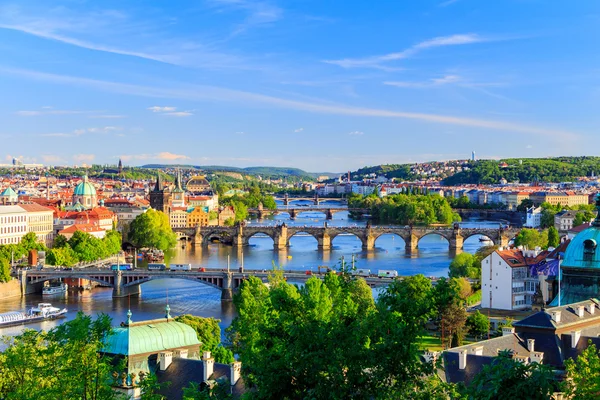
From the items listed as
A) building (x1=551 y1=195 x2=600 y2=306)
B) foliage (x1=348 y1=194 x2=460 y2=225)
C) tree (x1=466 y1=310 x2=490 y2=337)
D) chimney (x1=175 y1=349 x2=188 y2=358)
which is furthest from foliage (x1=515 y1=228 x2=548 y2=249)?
chimney (x1=175 y1=349 x2=188 y2=358)

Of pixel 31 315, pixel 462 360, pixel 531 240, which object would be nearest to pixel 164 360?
pixel 462 360

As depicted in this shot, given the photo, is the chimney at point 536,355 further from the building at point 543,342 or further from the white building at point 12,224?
the white building at point 12,224

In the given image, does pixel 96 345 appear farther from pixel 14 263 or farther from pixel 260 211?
pixel 260 211

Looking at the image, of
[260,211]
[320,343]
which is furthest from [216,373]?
[260,211]

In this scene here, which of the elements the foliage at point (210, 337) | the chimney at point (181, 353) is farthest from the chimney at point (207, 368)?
the foliage at point (210, 337)

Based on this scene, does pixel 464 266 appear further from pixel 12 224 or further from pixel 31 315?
pixel 12 224
